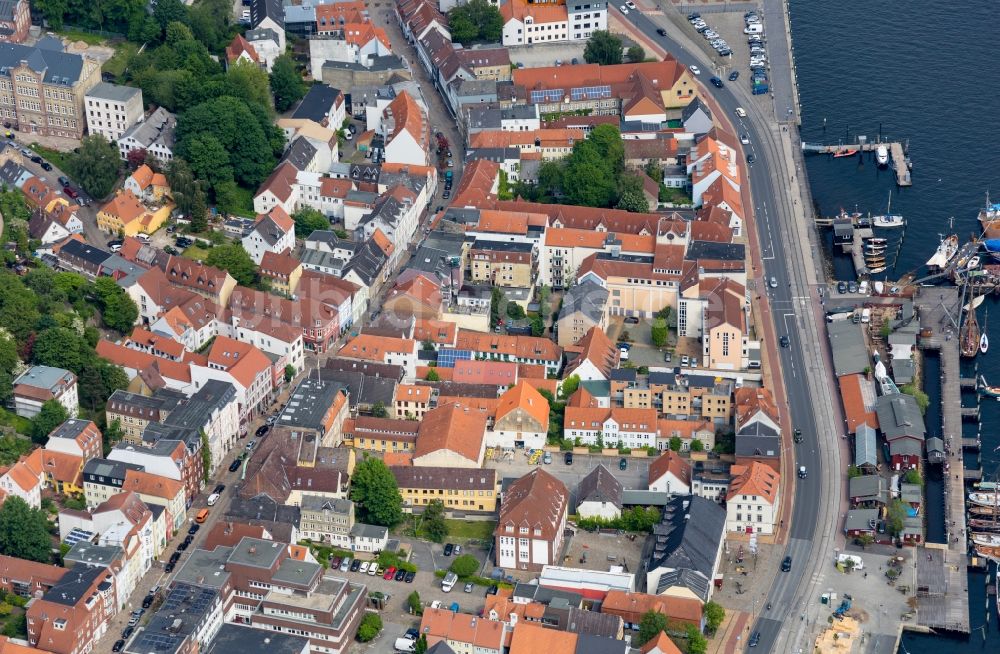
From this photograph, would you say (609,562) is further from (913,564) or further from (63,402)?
(63,402)

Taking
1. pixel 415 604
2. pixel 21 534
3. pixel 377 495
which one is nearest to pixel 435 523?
pixel 377 495

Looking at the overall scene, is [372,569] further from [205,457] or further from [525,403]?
[525,403]

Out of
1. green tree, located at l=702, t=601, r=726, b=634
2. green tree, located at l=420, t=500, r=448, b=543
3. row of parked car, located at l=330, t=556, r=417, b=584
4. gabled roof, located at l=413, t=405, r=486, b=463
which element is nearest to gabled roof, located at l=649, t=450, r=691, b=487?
gabled roof, located at l=413, t=405, r=486, b=463

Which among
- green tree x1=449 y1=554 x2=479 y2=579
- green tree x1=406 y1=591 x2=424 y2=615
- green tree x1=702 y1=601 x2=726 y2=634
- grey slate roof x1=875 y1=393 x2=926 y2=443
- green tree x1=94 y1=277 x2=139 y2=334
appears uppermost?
green tree x1=94 y1=277 x2=139 y2=334

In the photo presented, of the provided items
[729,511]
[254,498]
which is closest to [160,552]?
[254,498]

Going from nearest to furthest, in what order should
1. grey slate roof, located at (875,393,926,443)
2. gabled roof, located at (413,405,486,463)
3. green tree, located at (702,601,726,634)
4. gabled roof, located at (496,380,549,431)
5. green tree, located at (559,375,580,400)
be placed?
green tree, located at (702,601,726,634)
gabled roof, located at (413,405,486,463)
grey slate roof, located at (875,393,926,443)
gabled roof, located at (496,380,549,431)
green tree, located at (559,375,580,400)

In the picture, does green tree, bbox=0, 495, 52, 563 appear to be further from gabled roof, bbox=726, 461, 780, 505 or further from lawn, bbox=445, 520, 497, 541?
gabled roof, bbox=726, 461, 780, 505
